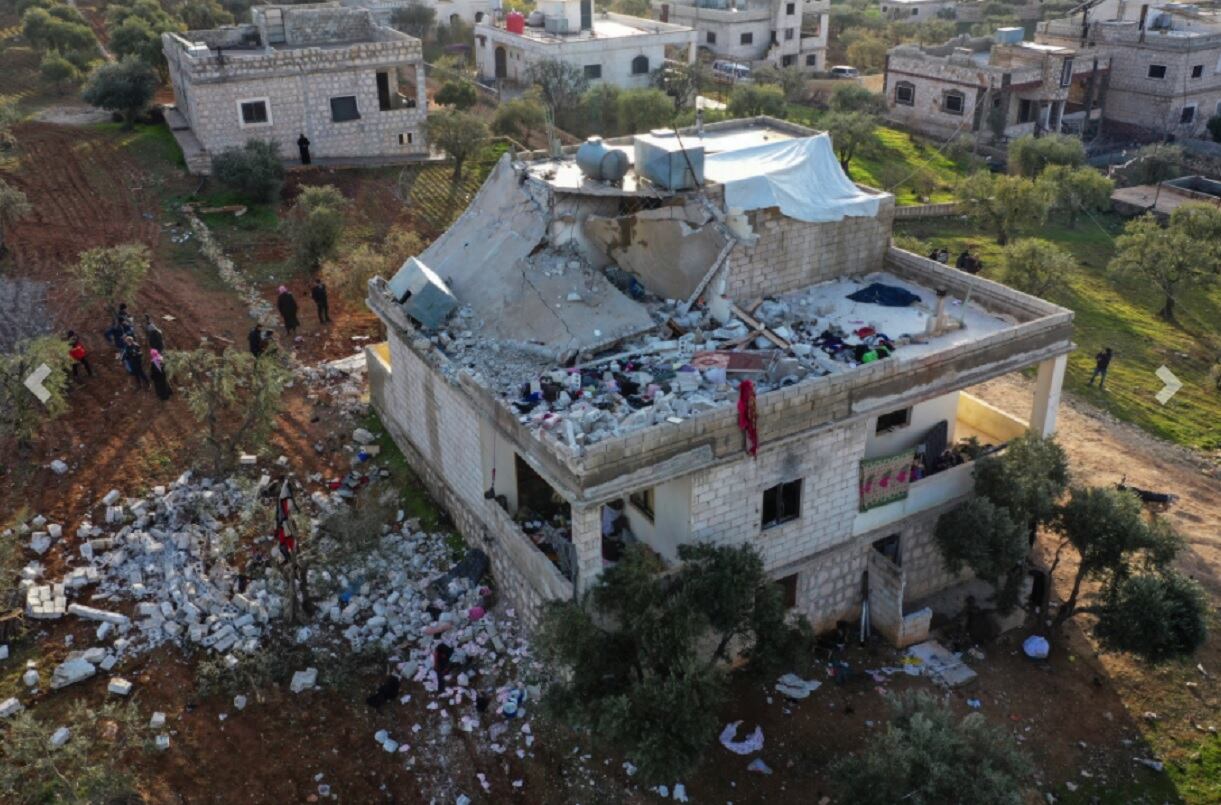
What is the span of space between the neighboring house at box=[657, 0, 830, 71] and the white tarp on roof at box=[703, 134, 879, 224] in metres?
41.1

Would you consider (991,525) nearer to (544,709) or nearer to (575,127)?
(544,709)

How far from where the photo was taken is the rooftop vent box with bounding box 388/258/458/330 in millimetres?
18062

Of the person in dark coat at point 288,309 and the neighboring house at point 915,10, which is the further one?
the neighboring house at point 915,10

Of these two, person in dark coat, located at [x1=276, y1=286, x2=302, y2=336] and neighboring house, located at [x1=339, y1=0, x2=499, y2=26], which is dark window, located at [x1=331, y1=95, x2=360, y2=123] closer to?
person in dark coat, located at [x1=276, y1=286, x2=302, y2=336]

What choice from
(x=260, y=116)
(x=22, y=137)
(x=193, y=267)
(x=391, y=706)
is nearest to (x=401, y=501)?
(x=391, y=706)

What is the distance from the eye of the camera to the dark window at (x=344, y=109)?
1391 inches

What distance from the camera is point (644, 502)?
1622 centimetres

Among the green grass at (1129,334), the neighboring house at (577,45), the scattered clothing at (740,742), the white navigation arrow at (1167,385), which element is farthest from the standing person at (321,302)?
the neighboring house at (577,45)

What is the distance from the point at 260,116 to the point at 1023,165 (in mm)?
28942

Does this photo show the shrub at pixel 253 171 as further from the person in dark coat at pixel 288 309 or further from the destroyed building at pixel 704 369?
the destroyed building at pixel 704 369

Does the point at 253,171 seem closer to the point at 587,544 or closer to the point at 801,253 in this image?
the point at 801,253

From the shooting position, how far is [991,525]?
16250mm

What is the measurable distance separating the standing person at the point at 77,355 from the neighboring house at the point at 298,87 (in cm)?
1226

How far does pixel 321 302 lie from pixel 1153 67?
4304cm
